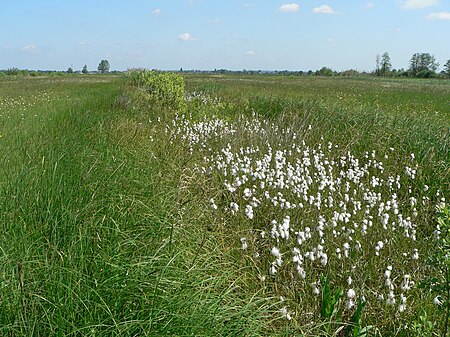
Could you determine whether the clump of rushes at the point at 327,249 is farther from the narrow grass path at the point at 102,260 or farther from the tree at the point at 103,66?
the tree at the point at 103,66

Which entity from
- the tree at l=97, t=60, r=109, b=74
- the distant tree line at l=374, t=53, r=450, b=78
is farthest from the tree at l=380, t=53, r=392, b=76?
the tree at l=97, t=60, r=109, b=74

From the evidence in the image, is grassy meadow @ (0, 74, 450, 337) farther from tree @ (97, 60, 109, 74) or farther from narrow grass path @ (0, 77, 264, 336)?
tree @ (97, 60, 109, 74)

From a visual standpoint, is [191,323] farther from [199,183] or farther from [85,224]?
[199,183]

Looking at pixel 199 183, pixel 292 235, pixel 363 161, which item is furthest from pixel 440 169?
pixel 199 183

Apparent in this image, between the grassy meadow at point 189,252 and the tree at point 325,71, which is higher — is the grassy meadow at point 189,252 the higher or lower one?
the lower one

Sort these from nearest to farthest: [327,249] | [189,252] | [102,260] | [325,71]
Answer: [102,260], [189,252], [327,249], [325,71]

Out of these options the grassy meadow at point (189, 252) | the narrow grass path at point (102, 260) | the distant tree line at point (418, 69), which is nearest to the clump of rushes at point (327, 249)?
the grassy meadow at point (189, 252)

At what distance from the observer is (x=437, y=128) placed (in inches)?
287

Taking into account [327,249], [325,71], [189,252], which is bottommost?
[327,249]

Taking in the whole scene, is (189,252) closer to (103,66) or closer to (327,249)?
(327,249)

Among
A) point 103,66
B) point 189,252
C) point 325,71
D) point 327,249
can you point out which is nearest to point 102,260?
point 189,252

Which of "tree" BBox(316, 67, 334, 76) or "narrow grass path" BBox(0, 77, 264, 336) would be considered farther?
"tree" BBox(316, 67, 334, 76)

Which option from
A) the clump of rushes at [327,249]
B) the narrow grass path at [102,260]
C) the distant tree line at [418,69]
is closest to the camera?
the narrow grass path at [102,260]

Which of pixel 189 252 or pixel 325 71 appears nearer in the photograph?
pixel 189 252
